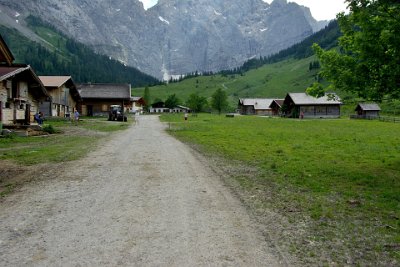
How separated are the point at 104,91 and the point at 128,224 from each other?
8979 centimetres

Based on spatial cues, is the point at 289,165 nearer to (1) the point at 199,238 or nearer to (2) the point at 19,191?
(1) the point at 199,238

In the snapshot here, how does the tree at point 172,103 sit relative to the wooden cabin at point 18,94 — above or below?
above

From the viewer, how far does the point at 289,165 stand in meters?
16.8

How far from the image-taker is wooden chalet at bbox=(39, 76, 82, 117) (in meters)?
61.9

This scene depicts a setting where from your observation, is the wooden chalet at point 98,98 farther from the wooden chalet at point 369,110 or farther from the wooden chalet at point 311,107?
the wooden chalet at point 369,110

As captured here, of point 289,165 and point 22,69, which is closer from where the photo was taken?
point 289,165

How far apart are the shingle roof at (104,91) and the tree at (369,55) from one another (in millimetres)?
82228

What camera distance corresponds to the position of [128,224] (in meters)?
8.05

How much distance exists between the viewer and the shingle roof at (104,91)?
301 ft

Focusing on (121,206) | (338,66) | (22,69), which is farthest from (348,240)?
(22,69)

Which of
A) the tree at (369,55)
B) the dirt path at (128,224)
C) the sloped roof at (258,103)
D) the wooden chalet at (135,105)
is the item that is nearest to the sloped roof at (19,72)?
the dirt path at (128,224)

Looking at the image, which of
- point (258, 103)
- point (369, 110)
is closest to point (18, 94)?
point (369, 110)

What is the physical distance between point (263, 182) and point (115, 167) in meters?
6.52

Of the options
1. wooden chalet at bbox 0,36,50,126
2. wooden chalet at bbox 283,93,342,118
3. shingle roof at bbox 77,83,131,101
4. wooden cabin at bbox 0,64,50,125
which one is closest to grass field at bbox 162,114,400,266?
wooden chalet at bbox 0,36,50,126
